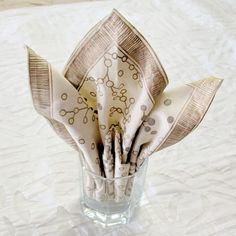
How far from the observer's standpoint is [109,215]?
1.91 ft

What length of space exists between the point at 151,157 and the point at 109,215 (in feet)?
0.51

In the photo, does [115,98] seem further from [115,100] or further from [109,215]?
[109,215]

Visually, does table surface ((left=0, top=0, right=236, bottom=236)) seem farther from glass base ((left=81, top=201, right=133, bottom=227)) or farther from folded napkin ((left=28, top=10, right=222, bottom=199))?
folded napkin ((left=28, top=10, right=222, bottom=199))

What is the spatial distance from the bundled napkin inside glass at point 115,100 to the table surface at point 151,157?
0.12 m

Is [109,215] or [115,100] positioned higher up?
[115,100]

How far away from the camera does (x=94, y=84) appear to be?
19.2 inches

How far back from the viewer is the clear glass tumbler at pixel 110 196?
0.54m

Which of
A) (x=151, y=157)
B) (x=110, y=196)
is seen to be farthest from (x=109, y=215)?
(x=151, y=157)

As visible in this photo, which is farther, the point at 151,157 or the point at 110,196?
the point at 151,157

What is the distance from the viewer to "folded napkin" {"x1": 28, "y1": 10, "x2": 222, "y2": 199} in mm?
451

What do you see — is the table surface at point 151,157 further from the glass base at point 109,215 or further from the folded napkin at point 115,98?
the folded napkin at point 115,98

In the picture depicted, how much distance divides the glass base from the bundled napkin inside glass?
67 millimetres

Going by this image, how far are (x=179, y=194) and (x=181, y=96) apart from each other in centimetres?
Answer: 22

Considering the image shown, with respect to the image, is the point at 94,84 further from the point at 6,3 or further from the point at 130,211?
the point at 6,3
